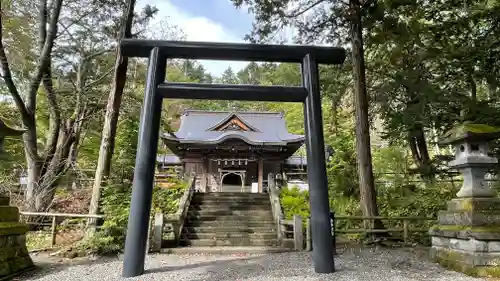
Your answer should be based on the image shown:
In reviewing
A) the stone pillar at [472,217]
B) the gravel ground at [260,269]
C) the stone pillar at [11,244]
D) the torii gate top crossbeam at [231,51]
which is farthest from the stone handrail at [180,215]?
the stone pillar at [472,217]

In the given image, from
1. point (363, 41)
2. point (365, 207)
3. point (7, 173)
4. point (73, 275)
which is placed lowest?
point (73, 275)

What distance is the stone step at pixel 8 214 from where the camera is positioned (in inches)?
199

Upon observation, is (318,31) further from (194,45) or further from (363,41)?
(194,45)

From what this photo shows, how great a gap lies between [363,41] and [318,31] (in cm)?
137

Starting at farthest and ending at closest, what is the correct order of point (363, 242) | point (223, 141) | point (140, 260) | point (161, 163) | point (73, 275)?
point (161, 163) → point (223, 141) → point (363, 242) → point (73, 275) → point (140, 260)

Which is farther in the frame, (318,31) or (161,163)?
(161,163)

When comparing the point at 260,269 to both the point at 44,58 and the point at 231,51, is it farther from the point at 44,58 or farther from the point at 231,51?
the point at 44,58

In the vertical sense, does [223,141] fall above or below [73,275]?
above

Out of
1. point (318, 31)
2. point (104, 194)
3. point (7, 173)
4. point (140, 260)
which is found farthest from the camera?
point (7, 173)

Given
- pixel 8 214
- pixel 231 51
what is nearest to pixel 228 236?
pixel 8 214

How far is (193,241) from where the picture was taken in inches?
350

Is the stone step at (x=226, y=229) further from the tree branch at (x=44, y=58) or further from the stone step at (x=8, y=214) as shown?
the tree branch at (x=44, y=58)

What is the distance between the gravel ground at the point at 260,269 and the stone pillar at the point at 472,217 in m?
0.33

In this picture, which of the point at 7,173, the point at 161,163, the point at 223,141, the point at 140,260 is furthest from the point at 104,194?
the point at 161,163
